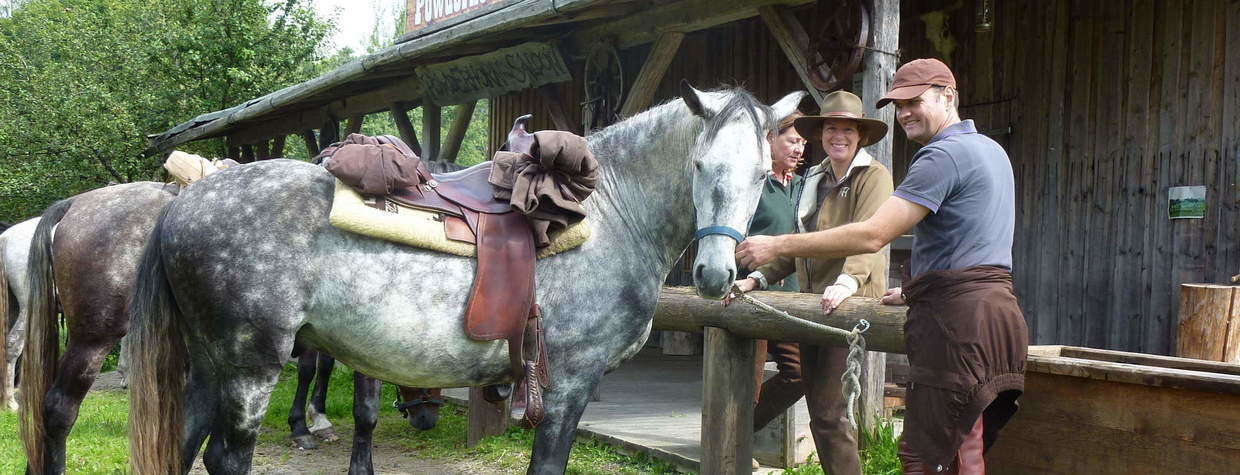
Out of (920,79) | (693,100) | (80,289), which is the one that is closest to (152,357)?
(80,289)

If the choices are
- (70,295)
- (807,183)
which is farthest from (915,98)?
(70,295)

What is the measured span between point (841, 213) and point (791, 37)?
93.3 inches

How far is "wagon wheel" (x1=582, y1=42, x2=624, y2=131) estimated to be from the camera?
7.48 m

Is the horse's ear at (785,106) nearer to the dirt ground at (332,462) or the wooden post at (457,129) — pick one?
A: the dirt ground at (332,462)

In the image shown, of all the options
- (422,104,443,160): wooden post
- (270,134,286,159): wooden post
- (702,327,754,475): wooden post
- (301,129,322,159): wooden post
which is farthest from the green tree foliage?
(702,327,754,475): wooden post

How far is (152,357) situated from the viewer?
3035mm

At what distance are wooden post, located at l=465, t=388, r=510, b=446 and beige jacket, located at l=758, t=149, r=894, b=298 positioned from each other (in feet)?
7.28

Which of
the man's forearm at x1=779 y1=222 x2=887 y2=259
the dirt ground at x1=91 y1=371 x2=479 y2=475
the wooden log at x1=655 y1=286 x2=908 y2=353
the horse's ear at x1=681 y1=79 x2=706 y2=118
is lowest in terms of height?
the dirt ground at x1=91 y1=371 x2=479 y2=475

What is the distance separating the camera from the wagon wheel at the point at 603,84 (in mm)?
7480

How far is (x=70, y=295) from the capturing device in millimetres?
4449

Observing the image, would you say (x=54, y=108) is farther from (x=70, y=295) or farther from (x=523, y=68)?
(x=70, y=295)

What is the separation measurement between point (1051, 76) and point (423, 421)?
15.7ft

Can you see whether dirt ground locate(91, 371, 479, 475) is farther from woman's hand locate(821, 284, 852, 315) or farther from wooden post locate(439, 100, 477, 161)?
wooden post locate(439, 100, 477, 161)

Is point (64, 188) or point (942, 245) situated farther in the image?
point (64, 188)
